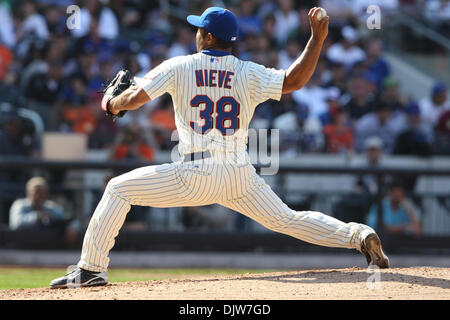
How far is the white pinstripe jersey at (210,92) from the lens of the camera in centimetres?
511

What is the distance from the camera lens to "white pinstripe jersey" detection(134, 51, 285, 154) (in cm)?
511

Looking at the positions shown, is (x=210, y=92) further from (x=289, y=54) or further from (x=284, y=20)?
(x=284, y=20)

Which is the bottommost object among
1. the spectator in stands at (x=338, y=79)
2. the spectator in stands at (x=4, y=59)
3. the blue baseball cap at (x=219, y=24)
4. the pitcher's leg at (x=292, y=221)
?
the pitcher's leg at (x=292, y=221)

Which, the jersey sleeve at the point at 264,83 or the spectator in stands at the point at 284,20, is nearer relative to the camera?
the jersey sleeve at the point at 264,83

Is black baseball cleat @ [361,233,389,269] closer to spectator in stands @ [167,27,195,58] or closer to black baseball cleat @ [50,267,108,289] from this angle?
black baseball cleat @ [50,267,108,289]

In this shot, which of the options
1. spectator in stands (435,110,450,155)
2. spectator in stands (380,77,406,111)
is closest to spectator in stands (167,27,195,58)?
spectator in stands (380,77,406,111)

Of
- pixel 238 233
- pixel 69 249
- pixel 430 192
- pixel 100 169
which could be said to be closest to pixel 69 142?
pixel 100 169

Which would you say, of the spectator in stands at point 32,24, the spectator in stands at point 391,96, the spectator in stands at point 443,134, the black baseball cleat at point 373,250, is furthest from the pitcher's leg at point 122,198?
the spectator in stands at point 32,24

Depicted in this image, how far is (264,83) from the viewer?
5.18 m

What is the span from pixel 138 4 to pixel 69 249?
17.5 ft

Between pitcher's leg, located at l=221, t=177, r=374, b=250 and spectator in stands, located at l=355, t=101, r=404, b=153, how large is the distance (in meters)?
6.08

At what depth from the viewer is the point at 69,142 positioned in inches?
420

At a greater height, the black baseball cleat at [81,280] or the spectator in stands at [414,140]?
the spectator in stands at [414,140]

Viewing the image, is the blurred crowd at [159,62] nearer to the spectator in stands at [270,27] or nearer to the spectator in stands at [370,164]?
the spectator in stands at [270,27]
